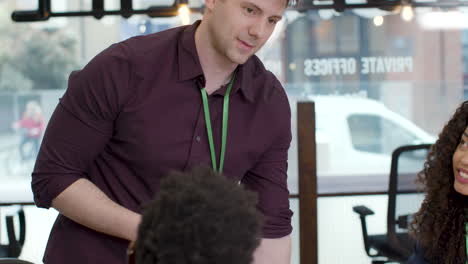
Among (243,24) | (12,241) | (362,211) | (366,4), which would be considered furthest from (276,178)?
(366,4)

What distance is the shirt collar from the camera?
1.29m

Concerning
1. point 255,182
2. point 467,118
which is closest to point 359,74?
point 467,118

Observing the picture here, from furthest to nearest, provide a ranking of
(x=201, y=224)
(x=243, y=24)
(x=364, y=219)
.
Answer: (x=364, y=219), (x=243, y=24), (x=201, y=224)

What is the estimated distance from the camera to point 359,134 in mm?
5352

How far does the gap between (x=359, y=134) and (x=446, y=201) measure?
3439 mm

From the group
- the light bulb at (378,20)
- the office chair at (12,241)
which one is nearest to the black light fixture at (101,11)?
the office chair at (12,241)

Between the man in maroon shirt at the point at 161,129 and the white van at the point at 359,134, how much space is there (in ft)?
12.3

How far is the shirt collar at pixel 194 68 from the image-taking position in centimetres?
129

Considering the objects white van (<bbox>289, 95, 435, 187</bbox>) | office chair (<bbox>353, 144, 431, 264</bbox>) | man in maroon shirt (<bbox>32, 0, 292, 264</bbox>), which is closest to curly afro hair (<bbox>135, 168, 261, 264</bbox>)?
man in maroon shirt (<bbox>32, 0, 292, 264</bbox>)

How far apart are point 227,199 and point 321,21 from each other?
16.8 ft

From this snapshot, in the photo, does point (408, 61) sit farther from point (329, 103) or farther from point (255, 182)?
point (255, 182)

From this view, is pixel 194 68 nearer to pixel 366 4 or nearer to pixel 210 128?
pixel 210 128

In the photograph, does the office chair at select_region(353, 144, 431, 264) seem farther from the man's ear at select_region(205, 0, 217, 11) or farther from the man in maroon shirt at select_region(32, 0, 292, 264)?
the man's ear at select_region(205, 0, 217, 11)

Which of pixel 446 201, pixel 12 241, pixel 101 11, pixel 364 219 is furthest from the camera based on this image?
pixel 101 11
